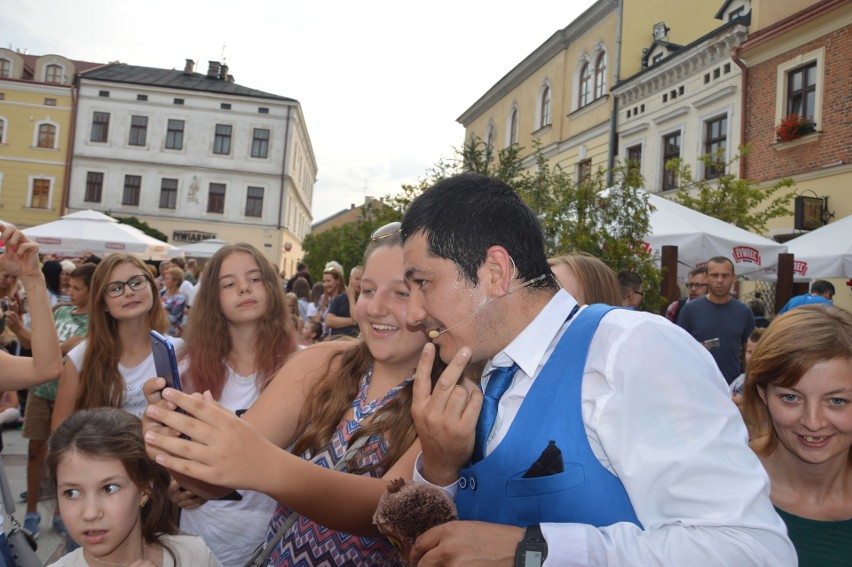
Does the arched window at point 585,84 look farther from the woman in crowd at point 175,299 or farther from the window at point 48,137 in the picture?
the window at point 48,137

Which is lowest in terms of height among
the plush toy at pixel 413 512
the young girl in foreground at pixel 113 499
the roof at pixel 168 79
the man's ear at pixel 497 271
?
the young girl in foreground at pixel 113 499

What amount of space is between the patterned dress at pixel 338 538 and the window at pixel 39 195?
42.1 meters

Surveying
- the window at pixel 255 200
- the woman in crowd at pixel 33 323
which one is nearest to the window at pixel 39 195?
the window at pixel 255 200

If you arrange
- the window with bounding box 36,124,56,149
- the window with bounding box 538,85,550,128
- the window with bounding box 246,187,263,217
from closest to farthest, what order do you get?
the window with bounding box 538,85,550,128, the window with bounding box 36,124,56,149, the window with bounding box 246,187,263,217

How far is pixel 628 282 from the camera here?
562 centimetres

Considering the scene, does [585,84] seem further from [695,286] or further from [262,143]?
[262,143]

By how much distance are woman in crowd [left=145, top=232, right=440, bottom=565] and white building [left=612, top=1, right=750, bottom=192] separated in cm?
1312

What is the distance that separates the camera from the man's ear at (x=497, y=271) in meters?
1.57

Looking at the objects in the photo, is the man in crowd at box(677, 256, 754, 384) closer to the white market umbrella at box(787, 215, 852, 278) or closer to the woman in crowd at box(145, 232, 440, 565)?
the white market umbrella at box(787, 215, 852, 278)

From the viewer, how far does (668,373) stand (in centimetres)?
123

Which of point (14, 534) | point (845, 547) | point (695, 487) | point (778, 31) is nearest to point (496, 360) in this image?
point (695, 487)

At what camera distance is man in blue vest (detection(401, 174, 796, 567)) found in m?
1.16

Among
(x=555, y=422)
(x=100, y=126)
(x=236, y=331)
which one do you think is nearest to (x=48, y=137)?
(x=100, y=126)

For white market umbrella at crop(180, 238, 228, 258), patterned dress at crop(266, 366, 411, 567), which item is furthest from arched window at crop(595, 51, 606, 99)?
patterned dress at crop(266, 366, 411, 567)
